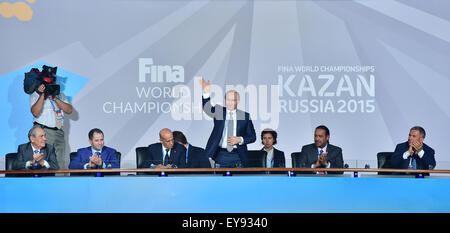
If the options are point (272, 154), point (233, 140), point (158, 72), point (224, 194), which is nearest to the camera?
point (224, 194)

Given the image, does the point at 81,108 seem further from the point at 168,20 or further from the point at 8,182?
the point at 8,182

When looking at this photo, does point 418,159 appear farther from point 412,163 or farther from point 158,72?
point 158,72

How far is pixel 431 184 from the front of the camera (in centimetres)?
496

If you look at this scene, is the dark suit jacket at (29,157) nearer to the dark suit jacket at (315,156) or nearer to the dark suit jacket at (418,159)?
the dark suit jacket at (315,156)

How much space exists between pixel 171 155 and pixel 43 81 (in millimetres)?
1922

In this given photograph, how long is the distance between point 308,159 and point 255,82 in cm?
167

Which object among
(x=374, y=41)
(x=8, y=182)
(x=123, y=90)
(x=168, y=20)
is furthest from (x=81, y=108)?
(x=374, y=41)

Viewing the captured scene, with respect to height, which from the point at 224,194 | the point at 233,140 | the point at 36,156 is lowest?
the point at 224,194

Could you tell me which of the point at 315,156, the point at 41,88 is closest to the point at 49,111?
the point at 41,88

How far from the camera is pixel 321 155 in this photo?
617cm

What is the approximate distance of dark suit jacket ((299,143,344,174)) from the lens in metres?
6.08

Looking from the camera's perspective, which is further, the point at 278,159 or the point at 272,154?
the point at 272,154

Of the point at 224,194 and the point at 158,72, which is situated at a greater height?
the point at 158,72

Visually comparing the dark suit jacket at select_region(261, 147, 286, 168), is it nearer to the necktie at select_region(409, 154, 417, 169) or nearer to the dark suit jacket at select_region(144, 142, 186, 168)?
the dark suit jacket at select_region(144, 142, 186, 168)
